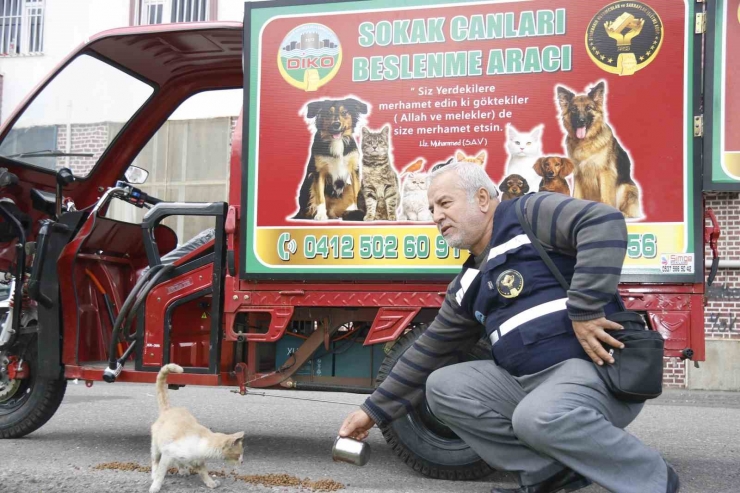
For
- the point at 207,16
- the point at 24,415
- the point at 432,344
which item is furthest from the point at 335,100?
the point at 207,16

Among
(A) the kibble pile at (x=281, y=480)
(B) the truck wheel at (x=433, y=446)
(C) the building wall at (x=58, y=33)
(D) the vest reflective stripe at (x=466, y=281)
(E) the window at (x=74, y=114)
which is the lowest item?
(A) the kibble pile at (x=281, y=480)

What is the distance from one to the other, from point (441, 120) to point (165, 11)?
37.2ft

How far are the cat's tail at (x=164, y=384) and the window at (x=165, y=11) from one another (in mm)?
11171

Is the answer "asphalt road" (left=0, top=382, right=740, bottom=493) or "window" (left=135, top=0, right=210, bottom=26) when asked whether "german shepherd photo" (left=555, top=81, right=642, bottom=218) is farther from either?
"window" (left=135, top=0, right=210, bottom=26)

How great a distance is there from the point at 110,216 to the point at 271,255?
189cm

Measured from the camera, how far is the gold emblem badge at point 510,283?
2.97 meters

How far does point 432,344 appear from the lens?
3.36 metres

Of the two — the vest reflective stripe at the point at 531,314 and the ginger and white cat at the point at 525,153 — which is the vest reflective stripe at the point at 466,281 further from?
the ginger and white cat at the point at 525,153

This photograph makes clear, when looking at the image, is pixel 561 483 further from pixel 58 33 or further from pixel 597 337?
pixel 58 33

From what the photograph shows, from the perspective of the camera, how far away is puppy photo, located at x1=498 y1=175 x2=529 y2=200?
14.4ft

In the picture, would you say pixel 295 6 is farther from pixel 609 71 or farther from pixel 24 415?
pixel 24 415

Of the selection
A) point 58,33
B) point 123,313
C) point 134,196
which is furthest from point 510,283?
point 58,33

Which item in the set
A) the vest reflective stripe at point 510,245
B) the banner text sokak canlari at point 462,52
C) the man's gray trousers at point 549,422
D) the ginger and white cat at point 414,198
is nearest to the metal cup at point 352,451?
the man's gray trousers at point 549,422

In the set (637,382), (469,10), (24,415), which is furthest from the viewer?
(24,415)
